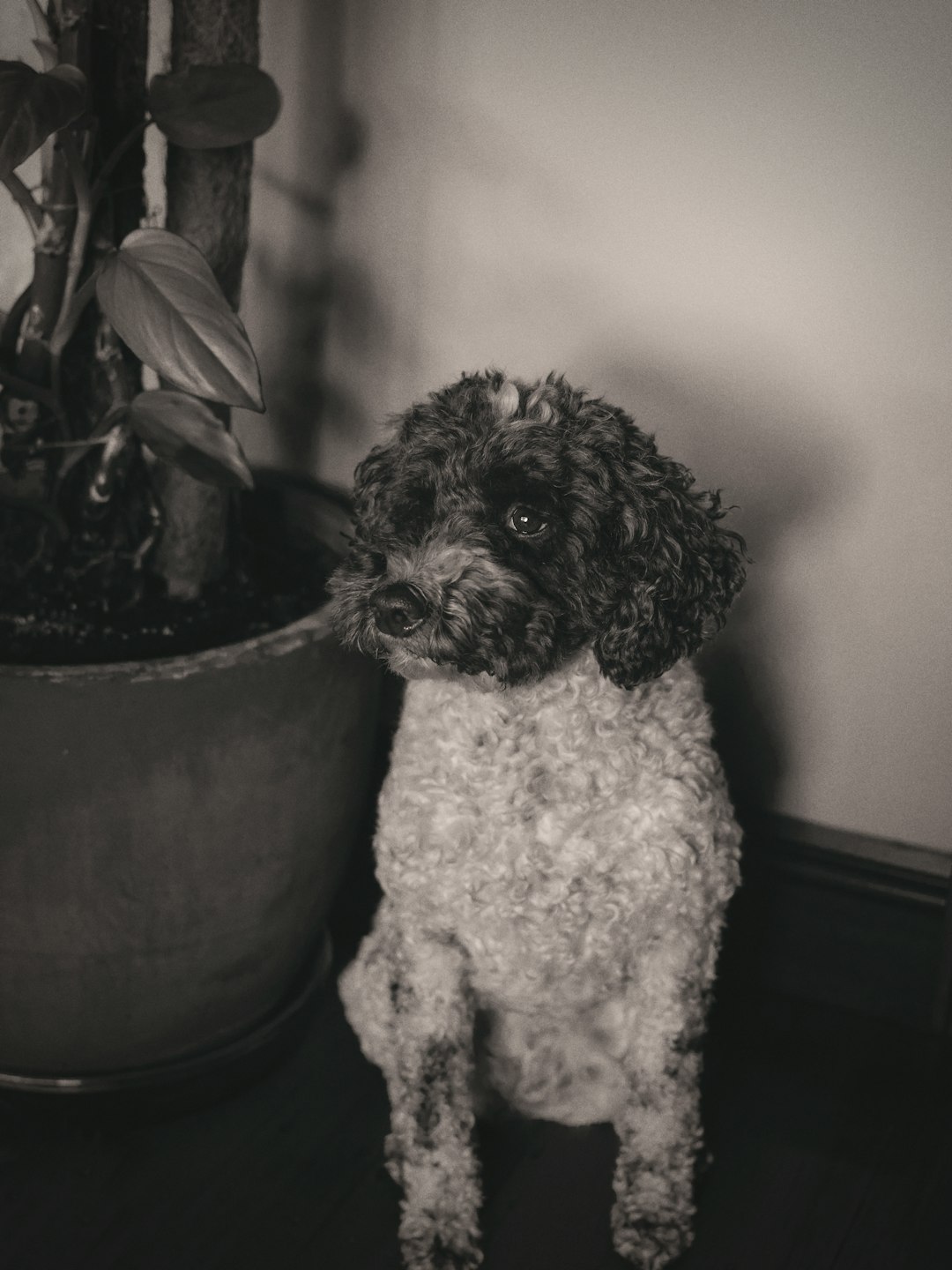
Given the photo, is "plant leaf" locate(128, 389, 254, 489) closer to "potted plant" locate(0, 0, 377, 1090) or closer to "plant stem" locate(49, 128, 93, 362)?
"potted plant" locate(0, 0, 377, 1090)

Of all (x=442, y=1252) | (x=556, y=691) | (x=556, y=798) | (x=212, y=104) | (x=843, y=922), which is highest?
(x=212, y=104)

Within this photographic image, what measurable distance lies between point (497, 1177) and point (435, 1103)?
0.66 feet

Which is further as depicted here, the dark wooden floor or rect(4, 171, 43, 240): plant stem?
the dark wooden floor

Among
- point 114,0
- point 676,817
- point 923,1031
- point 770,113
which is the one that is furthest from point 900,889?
point 114,0

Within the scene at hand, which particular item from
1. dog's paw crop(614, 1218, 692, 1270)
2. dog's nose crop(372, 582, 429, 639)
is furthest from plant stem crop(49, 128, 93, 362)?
dog's paw crop(614, 1218, 692, 1270)

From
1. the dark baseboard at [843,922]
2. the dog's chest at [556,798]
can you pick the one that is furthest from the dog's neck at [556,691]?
the dark baseboard at [843,922]

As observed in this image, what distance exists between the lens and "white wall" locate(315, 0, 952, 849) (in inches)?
58.4

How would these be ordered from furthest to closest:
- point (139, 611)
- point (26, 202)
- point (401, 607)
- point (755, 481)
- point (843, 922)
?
point (843, 922)
point (755, 481)
point (139, 611)
point (26, 202)
point (401, 607)

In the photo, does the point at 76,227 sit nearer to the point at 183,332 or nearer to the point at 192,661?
the point at 183,332

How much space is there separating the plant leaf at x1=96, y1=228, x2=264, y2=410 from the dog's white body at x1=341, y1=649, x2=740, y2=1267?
35 cm

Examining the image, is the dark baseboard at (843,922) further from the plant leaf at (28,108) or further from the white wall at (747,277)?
the plant leaf at (28,108)

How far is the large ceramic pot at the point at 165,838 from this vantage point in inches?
53.6

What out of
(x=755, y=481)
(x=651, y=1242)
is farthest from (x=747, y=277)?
(x=651, y=1242)

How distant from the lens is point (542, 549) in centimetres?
124
